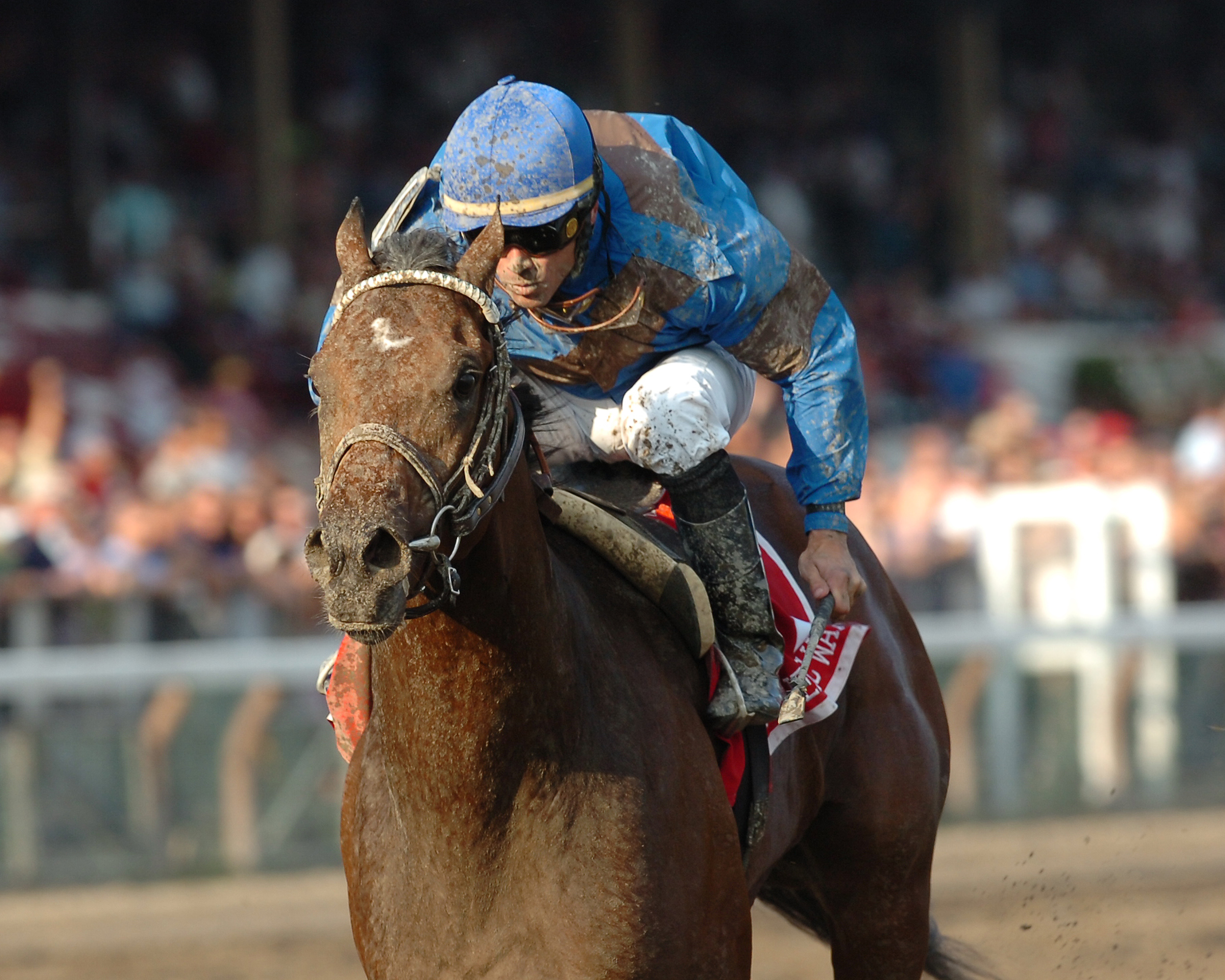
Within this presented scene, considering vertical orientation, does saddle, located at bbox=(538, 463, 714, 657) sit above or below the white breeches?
below

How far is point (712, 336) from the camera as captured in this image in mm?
3408

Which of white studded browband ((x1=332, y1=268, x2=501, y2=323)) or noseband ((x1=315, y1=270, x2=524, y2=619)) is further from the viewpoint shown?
white studded browband ((x1=332, y1=268, x2=501, y2=323))

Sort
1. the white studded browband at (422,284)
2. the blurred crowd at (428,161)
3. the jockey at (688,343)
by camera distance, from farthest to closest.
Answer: the blurred crowd at (428,161) → the jockey at (688,343) → the white studded browband at (422,284)

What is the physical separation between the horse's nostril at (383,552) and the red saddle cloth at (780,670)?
2.69 feet

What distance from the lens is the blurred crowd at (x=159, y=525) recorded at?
7062 mm

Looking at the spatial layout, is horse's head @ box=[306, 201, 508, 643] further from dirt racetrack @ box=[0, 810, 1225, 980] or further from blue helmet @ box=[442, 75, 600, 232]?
dirt racetrack @ box=[0, 810, 1225, 980]

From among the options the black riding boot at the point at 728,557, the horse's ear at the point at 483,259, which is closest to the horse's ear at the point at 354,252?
the horse's ear at the point at 483,259

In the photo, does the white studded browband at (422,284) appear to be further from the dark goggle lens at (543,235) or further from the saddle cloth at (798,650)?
the saddle cloth at (798,650)

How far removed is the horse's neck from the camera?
8.84 feet

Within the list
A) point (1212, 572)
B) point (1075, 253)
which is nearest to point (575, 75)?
point (1075, 253)

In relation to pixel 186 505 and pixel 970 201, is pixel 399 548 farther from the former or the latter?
pixel 970 201

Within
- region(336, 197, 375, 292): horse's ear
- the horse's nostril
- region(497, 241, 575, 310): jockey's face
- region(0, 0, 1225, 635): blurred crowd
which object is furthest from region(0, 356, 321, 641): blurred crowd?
the horse's nostril

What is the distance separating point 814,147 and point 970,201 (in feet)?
5.43

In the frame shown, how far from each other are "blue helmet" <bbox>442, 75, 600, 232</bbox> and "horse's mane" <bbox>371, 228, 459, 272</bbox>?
0.23 m
